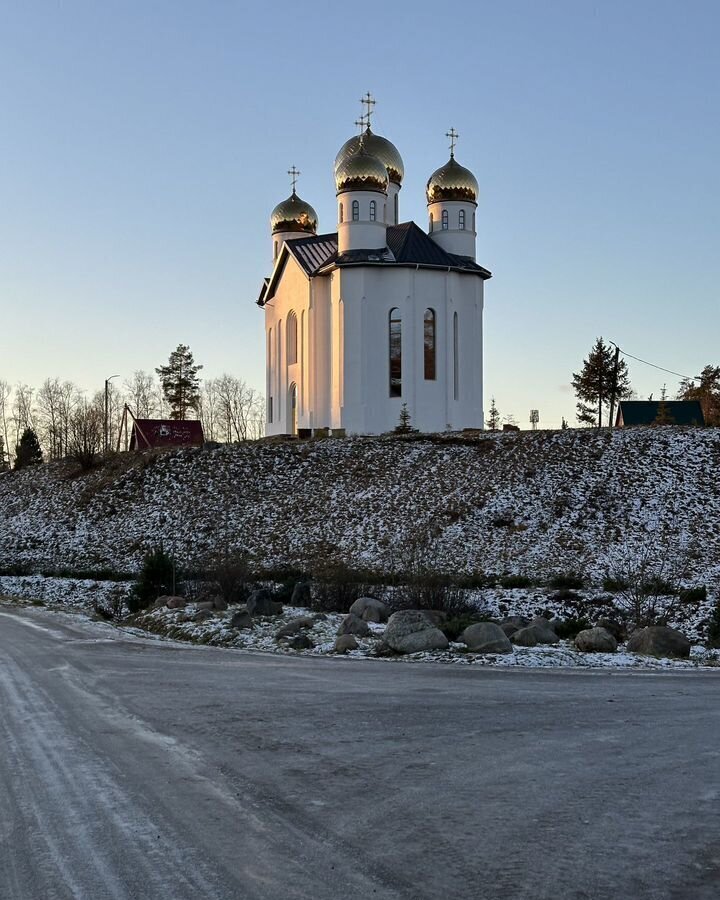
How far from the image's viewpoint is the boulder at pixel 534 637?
1569 centimetres

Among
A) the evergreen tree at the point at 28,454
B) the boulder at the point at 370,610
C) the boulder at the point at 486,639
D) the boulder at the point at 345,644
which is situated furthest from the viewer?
the evergreen tree at the point at 28,454

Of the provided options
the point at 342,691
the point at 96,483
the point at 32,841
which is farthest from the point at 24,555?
the point at 32,841

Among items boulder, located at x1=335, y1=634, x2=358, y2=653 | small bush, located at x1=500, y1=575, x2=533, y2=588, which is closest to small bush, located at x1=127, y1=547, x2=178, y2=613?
small bush, located at x1=500, y1=575, x2=533, y2=588

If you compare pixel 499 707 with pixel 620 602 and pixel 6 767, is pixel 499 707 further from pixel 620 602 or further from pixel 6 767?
pixel 620 602

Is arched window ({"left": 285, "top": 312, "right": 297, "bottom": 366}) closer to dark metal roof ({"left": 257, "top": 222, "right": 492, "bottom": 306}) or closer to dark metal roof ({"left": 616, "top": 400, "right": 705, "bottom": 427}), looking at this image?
dark metal roof ({"left": 257, "top": 222, "right": 492, "bottom": 306})

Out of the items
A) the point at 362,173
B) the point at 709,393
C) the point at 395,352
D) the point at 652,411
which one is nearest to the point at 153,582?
the point at 395,352

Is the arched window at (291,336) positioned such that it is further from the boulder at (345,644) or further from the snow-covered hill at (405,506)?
the boulder at (345,644)

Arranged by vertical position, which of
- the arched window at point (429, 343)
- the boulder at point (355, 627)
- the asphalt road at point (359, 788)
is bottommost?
the asphalt road at point (359, 788)

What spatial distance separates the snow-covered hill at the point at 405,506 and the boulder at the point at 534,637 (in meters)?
9.07

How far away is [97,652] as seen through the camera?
15180 mm

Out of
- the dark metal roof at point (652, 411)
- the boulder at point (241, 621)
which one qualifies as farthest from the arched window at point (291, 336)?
the boulder at point (241, 621)

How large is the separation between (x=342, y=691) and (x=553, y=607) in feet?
37.1

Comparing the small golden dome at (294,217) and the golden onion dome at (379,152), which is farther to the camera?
the small golden dome at (294,217)

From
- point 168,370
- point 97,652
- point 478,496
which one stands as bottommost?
point 97,652
